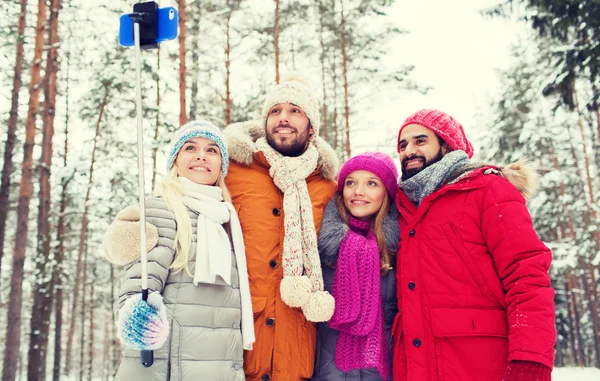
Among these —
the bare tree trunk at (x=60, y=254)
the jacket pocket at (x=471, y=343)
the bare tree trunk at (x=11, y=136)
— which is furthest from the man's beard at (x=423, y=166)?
the bare tree trunk at (x=60, y=254)

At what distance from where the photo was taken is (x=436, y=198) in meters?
3.06

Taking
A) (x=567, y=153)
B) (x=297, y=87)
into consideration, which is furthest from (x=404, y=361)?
(x=567, y=153)

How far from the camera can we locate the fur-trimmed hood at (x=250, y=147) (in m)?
3.62

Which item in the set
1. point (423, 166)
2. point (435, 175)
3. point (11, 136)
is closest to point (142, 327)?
point (435, 175)

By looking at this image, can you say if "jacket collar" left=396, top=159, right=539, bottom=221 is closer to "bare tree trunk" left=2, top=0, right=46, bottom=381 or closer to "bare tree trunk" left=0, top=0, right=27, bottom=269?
"bare tree trunk" left=2, top=0, right=46, bottom=381

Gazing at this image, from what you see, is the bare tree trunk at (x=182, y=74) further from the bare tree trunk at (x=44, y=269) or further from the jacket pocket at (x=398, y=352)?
the jacket pocket at (x=398, y=352)

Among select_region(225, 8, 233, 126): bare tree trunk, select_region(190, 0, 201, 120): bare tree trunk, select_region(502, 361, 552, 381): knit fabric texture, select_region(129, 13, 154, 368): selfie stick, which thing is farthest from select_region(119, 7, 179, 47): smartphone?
select_region(190, 0, 201, 120): bare tree trunk

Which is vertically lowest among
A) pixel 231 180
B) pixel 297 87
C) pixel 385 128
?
pixel 231 180

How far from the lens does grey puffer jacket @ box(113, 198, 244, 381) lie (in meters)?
2.52

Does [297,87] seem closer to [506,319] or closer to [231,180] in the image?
[231,180]

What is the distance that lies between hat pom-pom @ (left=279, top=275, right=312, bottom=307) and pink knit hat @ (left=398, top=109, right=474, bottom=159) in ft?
4.49

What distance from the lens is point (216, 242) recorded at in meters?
2.83

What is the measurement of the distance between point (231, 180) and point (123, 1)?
36.2 feet

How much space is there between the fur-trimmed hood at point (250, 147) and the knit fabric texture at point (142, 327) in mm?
1560
